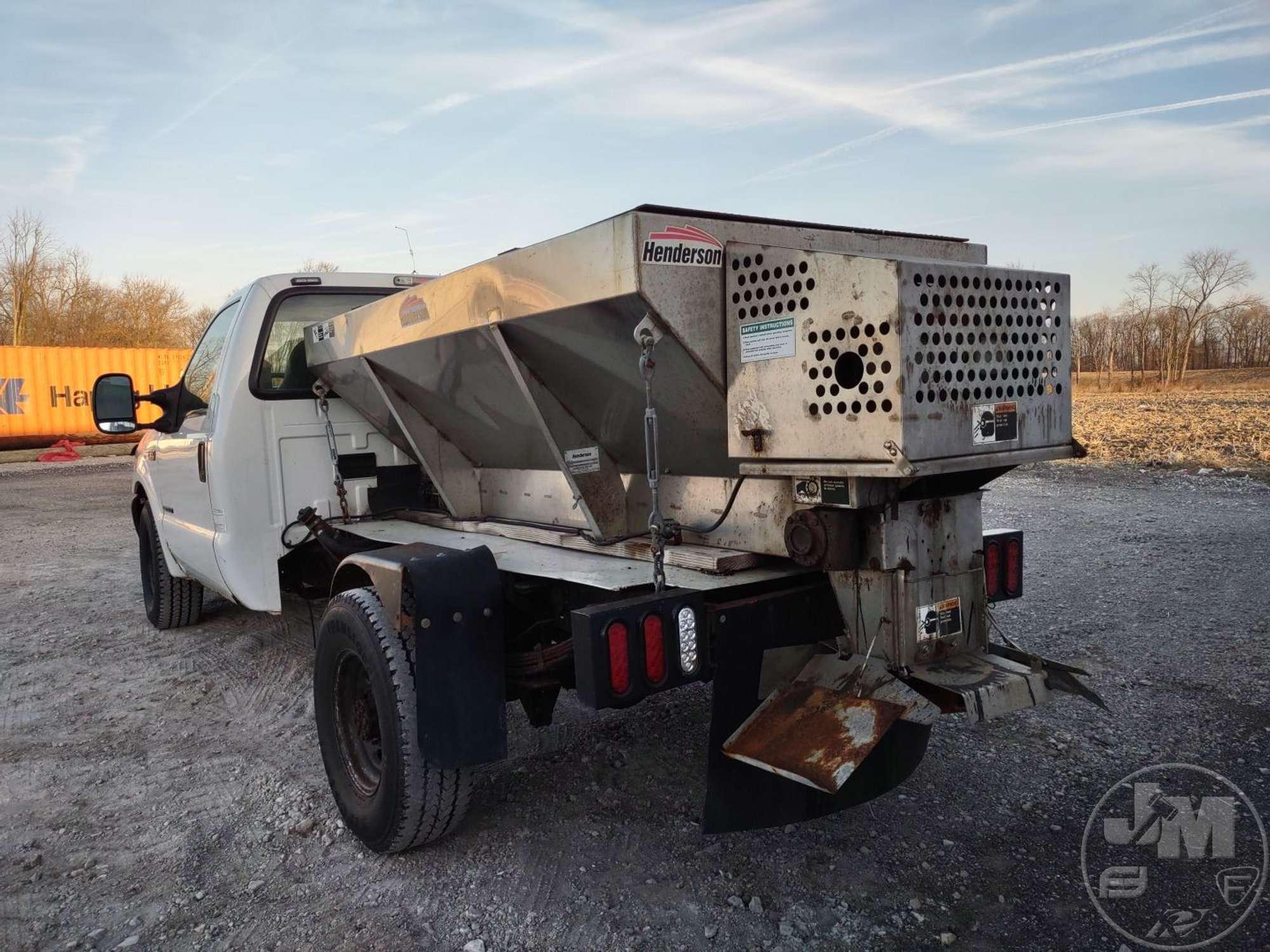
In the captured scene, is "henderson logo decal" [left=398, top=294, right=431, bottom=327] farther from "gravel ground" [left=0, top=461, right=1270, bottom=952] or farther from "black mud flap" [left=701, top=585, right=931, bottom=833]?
"gravel ground" [left=0, top=461, right=1270, bottom=952]

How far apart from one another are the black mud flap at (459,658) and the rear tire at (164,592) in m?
3.87

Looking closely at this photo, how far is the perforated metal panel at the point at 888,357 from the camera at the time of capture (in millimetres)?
2467

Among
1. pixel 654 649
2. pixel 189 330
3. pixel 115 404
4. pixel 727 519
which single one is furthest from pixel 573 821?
pixel 189 330

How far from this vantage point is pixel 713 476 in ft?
10.5

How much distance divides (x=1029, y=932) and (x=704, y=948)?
0.93 meters

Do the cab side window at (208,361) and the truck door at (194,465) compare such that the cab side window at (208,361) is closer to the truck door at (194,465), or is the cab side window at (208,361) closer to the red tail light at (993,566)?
the truck door at (194,465)

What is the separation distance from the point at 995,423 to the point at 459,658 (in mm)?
1858

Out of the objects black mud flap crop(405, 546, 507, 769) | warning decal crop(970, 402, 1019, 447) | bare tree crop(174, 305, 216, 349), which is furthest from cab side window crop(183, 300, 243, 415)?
bare tree crop(174, 305, 216, 349)

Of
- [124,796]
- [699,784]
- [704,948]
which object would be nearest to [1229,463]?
[699,784]

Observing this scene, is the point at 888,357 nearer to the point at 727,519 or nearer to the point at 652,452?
the point at 652,452

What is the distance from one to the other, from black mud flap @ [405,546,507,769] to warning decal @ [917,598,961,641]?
1.38 meters

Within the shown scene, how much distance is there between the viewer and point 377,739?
11.0 feet

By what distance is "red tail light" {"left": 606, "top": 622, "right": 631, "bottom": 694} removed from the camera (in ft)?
8.37

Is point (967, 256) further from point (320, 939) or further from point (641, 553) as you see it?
point (320, 939)
